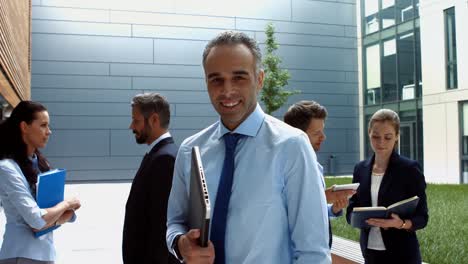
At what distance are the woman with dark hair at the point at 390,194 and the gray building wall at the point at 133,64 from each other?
18465mm

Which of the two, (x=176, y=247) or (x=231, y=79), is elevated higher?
(x=231, y=79)

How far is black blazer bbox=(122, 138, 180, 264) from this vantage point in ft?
9.93

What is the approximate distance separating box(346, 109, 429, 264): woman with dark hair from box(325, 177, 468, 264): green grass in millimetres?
2476

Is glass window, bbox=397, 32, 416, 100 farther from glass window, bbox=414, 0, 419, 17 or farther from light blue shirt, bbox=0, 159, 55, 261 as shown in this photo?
light blue shirt, bbox=0, 159, 55, 261

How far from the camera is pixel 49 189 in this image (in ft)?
9.59

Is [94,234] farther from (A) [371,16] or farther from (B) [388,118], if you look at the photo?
(A) [371,16]

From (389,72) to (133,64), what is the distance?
12201 mm

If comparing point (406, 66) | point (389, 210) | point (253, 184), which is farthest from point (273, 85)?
point (253, 184)

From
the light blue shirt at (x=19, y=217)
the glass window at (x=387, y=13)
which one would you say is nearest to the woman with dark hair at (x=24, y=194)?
the light blue shirt at (x=19, y=217)

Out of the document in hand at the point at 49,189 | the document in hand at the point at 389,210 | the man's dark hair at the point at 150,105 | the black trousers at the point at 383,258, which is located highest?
the man's dark hair at the point at 150,105

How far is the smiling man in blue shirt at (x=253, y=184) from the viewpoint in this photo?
168 centimetres

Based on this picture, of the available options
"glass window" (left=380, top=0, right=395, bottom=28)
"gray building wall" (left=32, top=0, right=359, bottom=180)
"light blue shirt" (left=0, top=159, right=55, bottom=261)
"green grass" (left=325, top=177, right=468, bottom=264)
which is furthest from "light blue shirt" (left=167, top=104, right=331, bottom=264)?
"glass window" (left=380, top=0, right=395, bottom=28)

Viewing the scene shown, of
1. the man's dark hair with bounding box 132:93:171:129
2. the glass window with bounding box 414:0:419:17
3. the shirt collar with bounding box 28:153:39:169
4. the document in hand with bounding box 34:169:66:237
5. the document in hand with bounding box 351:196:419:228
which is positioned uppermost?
the glass window with bounding box 414:0:419:17

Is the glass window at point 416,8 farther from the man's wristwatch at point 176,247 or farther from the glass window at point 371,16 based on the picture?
the man's wristwatch at point 176,247
